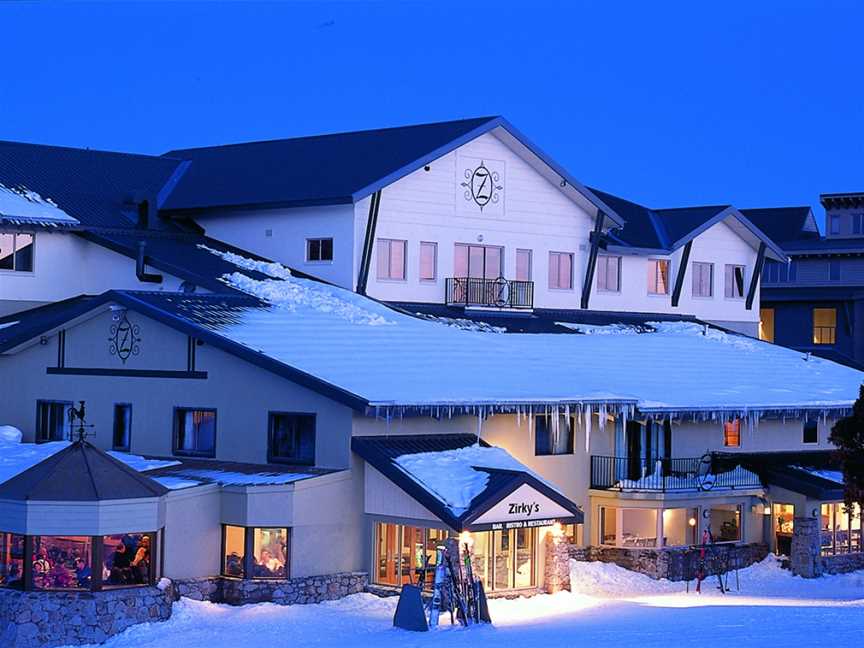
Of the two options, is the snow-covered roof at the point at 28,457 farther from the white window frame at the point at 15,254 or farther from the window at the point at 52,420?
the white window frame at the point at 15,254

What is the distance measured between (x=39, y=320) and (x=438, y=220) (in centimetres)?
1167

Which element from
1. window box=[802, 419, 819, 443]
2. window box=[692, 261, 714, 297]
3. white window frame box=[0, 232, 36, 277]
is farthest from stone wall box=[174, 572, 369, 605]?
window box=[692, 261, 714, 297]

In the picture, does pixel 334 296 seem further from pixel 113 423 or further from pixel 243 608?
pixel 243 608

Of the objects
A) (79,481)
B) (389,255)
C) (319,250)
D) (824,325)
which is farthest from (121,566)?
(824,325)

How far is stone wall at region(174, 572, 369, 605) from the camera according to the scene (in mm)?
33531

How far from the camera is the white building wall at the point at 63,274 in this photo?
1815 inches

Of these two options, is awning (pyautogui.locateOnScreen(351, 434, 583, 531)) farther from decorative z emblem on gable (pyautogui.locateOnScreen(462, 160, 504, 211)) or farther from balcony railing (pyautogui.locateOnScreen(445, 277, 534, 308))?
decorative z emblem on gable (pyautogui.locateOnScreen(462, 160, 504, 211))

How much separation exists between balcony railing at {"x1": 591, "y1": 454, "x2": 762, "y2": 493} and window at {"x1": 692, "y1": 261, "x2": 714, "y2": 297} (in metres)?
15.6

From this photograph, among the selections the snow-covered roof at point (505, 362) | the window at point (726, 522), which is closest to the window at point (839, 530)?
the window at point (726, 522)

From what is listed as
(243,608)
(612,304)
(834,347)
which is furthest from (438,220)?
(834,347)

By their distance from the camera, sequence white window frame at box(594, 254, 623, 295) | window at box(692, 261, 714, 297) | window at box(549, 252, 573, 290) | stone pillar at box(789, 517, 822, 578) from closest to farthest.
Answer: stone pillar at box(789, 517, 822, 578) → window at box(549, 252, 573, 290) → white window frame at box(594, 254, 623, 295) → window at box(692, 261, 714, 297)

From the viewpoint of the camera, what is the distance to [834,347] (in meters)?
80.1

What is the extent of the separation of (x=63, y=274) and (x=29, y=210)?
1953 millimetres

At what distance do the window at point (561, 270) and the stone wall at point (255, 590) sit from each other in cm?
1978
